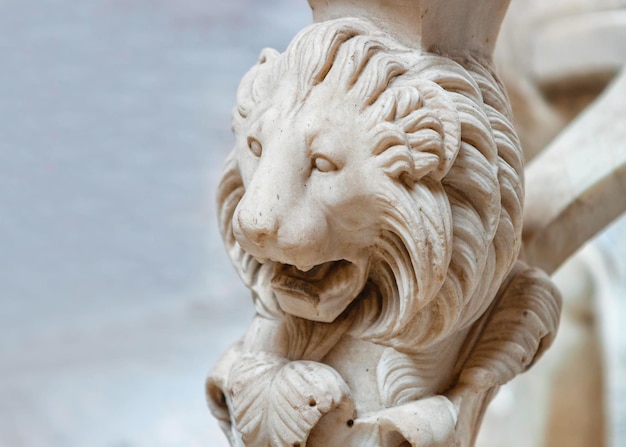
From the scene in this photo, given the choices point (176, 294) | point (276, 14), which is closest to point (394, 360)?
→ point (176, 294)

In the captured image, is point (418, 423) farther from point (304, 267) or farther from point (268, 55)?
point (268, 55)

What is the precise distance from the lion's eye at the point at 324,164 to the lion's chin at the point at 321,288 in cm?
9

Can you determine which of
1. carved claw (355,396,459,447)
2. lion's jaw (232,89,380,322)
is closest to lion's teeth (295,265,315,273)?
lion's jaw (232,89,380,322)

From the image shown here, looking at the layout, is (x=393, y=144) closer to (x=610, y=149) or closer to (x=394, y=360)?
(x=394, y=360)

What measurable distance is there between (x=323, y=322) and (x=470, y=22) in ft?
0.89

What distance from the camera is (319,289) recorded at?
82cm

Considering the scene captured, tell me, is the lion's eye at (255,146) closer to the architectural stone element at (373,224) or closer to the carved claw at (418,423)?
the architectural stone element at (373,224)

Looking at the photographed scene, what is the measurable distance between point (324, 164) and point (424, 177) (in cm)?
7

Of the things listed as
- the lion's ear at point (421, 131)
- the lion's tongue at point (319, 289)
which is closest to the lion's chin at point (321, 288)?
the lion's tongue at point (319, 289)

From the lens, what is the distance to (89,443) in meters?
2.31

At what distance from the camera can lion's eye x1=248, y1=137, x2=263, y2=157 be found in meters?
0.80

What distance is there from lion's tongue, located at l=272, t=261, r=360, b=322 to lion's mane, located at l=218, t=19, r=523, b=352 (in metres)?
0.02

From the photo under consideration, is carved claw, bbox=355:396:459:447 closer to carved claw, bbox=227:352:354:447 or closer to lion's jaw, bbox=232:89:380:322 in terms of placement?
carved claw, bbox=227:352:354:447

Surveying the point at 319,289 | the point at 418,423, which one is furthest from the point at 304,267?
the point at 418,423
